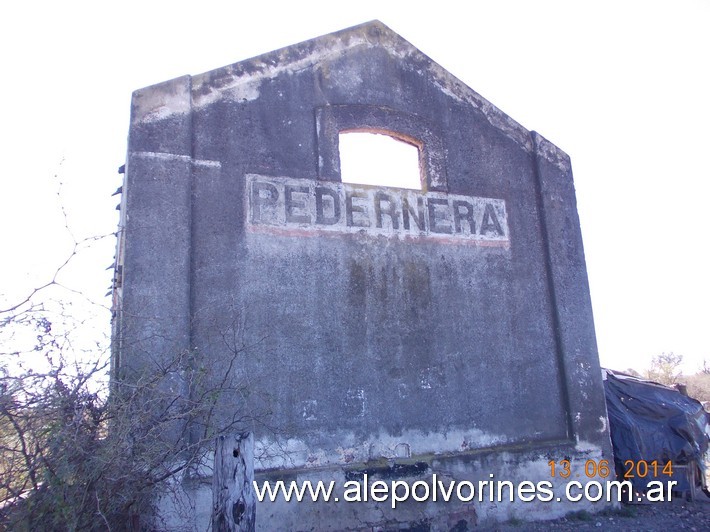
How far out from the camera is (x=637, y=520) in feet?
24.4

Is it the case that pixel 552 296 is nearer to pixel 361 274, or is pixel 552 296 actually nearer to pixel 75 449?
pixel 361 274

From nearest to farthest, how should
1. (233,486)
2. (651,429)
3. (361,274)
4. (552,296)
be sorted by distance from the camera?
(233,486), (361,274), (552,296), (651,429)

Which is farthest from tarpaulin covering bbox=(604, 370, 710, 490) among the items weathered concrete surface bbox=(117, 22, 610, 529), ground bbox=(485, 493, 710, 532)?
weathered concrete surface bbox=(117, 22, 610, 529)

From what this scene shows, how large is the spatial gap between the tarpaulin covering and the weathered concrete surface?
2.45ft

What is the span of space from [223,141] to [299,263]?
65.2 inches

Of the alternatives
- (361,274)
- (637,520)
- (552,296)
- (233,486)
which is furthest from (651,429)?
(233,486)

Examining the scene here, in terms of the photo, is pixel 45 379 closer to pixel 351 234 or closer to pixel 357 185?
pixel 351 234

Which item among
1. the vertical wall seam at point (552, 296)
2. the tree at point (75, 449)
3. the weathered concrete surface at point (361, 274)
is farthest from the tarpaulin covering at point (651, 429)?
the tree at point (75, 449)

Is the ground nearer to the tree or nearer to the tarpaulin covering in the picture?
the tarpaulin covering

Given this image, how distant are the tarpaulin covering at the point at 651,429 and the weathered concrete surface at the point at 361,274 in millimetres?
747

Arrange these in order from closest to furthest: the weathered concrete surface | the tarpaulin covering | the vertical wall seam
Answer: the weathered concrete surface → the vertical wall seam → the tarpaulin covering

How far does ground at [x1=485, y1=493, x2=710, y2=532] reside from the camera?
7098 mm

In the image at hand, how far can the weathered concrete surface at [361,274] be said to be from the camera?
633cm

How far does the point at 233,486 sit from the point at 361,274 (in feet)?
12.1
